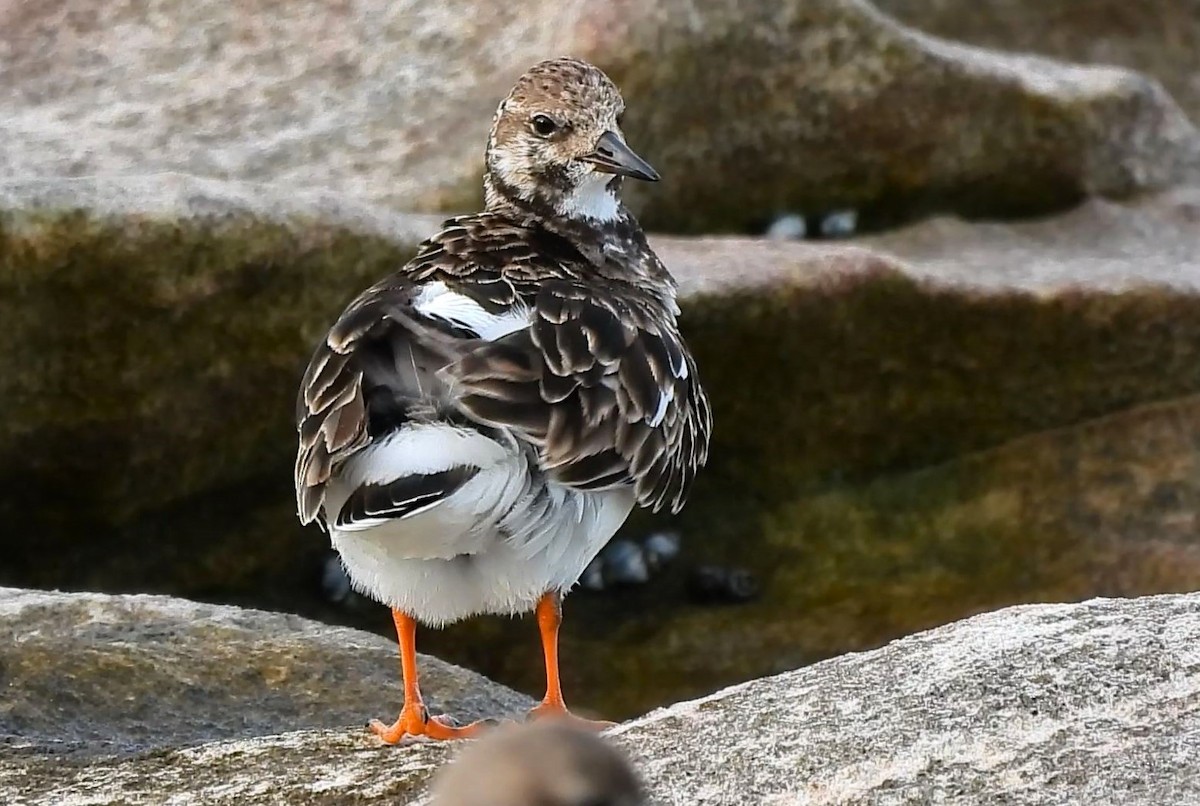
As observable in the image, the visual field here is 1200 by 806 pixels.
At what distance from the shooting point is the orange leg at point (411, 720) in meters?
4.55

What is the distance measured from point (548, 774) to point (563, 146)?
327 cm

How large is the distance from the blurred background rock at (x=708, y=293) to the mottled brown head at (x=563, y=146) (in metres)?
1.37

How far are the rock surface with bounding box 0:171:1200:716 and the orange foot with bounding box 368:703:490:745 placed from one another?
253 cm

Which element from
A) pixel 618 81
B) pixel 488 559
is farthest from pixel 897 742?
pixel 618 81

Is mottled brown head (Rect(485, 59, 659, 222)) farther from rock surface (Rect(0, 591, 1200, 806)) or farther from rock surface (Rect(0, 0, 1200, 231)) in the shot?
rock surface (Rect(0, 0, 1200, 231))

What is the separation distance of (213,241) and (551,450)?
8.93ft

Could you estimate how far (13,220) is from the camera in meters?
6.34

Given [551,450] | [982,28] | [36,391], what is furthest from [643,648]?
[982,28]

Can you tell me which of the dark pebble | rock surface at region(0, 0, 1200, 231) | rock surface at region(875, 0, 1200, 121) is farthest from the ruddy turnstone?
rock surface at region(875, 0, 1200, 121)

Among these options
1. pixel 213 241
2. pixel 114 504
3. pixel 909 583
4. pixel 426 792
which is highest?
pixel 213 241

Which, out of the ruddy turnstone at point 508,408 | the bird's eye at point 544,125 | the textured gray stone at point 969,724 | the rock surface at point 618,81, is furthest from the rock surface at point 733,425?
the textured gray stone at point 969,724

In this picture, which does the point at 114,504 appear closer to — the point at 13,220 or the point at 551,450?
the point at 13,220

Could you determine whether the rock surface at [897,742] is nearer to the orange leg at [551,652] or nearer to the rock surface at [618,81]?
the orange leg at [551,652]

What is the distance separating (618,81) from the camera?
335 inches
